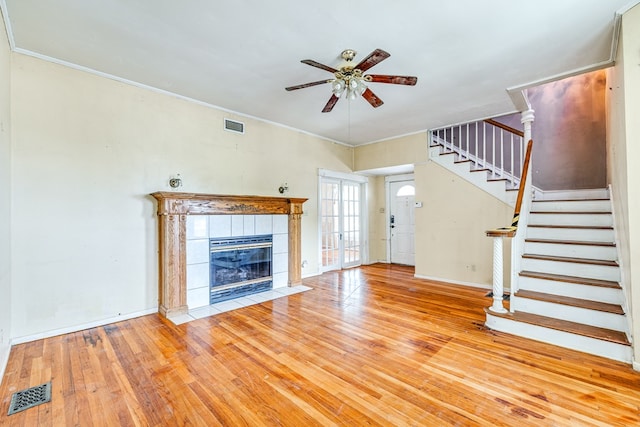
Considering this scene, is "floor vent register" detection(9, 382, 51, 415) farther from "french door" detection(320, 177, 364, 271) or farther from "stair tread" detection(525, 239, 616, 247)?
"stair tread" detection(525, 239, 616, 247)

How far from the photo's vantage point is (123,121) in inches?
135

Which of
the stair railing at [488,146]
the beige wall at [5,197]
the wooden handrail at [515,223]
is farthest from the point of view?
the stair railing at [488,146]

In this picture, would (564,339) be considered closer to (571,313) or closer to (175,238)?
(571,313)

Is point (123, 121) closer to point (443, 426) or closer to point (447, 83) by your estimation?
point (447, 83)

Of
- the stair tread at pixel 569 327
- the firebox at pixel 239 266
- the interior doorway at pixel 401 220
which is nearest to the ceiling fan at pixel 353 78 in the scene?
the firebox at pixel 239 266

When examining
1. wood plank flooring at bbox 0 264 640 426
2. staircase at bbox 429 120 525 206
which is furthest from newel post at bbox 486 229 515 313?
staircase at bbox 429 120 525 206

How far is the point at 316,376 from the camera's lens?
225 centimetres

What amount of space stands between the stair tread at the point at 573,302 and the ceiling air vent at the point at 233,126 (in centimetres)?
436

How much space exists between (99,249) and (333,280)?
11.7 feet

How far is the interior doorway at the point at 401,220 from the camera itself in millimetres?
6750

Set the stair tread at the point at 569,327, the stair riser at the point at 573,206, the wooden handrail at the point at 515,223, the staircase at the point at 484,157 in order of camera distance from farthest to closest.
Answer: the staircase at the point at 484,157
the stair riser at the point at 573,206
the wooden handrail at the point at 515,223
the stair tread at the point at 569,327

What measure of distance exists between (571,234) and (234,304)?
4.55 metres

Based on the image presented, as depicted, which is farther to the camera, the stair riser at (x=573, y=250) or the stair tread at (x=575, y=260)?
the stair riser at (x=573, y=250)

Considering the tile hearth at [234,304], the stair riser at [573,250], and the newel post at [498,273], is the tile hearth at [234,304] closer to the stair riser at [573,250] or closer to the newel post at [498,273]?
the newel post at [498,273]
